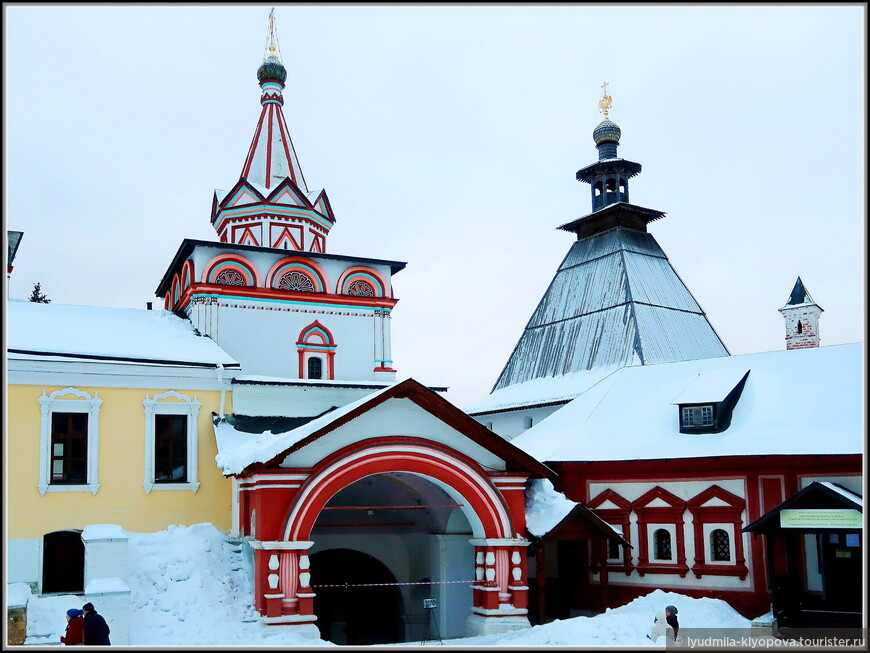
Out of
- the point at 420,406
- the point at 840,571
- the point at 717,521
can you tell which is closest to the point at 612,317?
the point at 717,521

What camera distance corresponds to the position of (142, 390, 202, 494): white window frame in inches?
794

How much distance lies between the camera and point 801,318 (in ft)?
110

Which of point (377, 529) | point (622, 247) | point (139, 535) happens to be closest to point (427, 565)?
point (377, 529)

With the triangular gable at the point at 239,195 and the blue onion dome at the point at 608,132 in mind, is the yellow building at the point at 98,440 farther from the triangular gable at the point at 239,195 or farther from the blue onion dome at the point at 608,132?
the blue onion dome at the point at 608,132

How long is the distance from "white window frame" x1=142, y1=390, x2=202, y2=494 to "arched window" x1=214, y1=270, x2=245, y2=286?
485 cm

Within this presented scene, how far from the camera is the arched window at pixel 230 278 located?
24891 millimetres

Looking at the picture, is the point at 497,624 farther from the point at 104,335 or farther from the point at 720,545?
the point at 104,335

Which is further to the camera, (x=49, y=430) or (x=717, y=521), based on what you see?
(x=717, y=521)

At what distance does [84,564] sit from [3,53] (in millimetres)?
11645

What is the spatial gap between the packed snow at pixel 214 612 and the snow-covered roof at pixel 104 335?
13.8 ft

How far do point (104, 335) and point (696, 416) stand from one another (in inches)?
532

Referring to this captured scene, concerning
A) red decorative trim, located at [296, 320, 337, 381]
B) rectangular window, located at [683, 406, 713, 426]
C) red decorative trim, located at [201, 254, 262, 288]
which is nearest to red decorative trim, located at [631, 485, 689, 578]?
rectangular window, located at [683, 406, 713, 426]

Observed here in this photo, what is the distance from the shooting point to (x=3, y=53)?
10.2m

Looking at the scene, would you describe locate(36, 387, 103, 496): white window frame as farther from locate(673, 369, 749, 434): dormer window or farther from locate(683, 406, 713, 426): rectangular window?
locate(683, 406, 713, 426): rectangular window
